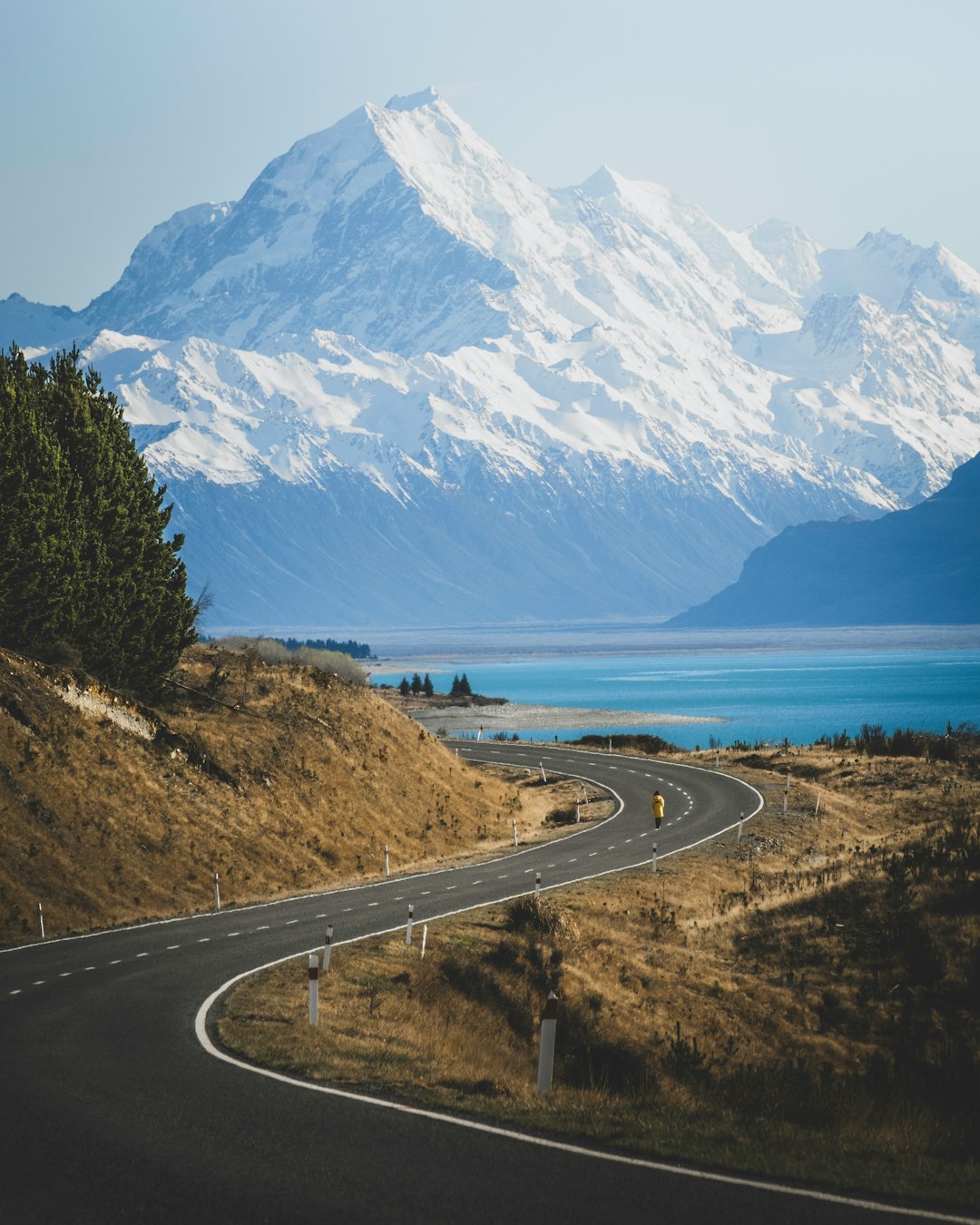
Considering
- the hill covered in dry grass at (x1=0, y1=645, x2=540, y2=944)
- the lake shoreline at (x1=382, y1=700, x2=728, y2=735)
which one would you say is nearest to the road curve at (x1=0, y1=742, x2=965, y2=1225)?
the hill covered in dry grass at (x1=0, y1=645, x2=540, y2=944)

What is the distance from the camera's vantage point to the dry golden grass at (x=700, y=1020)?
14.2m

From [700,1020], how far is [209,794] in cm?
2245

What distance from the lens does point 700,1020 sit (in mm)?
23500

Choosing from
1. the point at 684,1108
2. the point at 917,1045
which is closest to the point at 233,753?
the point at 917,1045

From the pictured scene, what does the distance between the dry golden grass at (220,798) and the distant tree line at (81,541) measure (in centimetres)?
180

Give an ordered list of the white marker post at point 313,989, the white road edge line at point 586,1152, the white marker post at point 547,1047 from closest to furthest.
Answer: the white road edge line at point 586,1152 → the white marker post at point 547,1047 → the white marker post at point 313,989

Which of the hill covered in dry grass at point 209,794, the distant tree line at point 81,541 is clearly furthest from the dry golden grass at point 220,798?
the distant tree line at point 81,541

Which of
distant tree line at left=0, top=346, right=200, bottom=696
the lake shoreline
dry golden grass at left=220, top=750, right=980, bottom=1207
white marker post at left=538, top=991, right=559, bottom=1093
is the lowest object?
the lake shoreline

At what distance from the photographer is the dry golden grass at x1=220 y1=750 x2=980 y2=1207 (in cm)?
1416

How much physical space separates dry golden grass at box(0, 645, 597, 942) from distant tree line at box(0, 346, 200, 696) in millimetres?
1796

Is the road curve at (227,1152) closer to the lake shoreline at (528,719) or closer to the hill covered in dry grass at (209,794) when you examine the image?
the hill covered in dry grass at (209,794)

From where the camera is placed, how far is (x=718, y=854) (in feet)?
135

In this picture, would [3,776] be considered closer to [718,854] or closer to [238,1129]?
[718,854]

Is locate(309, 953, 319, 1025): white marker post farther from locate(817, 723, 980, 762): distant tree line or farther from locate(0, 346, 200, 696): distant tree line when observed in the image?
locate(817, 723, 980, 762): distant tree line
